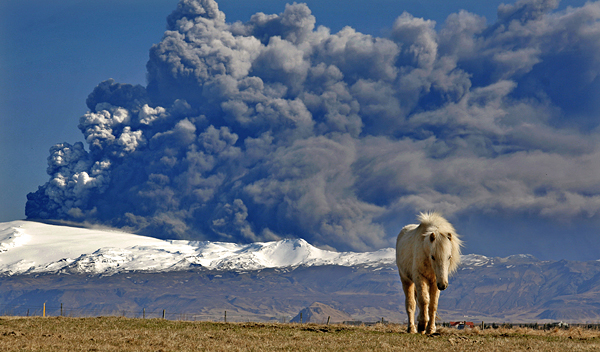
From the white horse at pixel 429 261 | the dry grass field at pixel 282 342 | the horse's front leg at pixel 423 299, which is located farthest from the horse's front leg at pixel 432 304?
the dry grass field at pixel 282 342

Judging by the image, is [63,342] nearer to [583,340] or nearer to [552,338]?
[552,338]

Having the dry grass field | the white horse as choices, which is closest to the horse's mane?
the white horse

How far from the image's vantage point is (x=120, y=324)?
3064 centimetres

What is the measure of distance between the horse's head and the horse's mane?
0.31 ft

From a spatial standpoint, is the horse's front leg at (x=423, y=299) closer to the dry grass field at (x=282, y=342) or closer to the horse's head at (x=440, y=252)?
the dry grass field at (x=282, y=342)

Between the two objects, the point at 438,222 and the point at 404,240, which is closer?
the point at 438,222

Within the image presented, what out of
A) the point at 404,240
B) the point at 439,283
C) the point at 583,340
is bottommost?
the point at 583,340

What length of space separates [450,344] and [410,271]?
5728mm

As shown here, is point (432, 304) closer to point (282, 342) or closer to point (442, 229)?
point (442, 229)

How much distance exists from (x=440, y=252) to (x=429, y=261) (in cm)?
127

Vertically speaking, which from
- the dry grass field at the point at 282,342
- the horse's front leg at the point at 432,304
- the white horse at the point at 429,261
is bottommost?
the dry grass field at the point at 282,342

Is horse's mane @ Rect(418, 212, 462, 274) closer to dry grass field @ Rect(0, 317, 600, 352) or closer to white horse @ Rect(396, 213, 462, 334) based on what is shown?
white horse @ Rect(396, 213, 462, 334)

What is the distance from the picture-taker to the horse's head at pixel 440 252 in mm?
22125

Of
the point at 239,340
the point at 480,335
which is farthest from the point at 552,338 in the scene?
the point at 239,340
